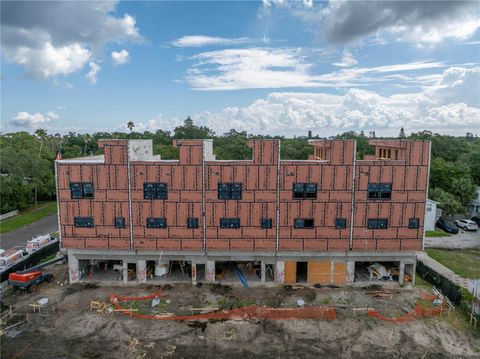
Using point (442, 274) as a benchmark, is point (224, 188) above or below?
above

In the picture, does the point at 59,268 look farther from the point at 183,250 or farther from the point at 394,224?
the point at 394,224

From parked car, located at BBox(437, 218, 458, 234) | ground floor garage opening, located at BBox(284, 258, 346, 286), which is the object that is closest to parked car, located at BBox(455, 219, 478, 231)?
parked car, located at BBox(437, 218, 458, 234)

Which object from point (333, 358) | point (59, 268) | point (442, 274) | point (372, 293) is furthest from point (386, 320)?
point (59, 268)

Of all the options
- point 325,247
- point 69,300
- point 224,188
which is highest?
point 224,188

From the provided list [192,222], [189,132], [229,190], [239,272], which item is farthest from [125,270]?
[189,132]

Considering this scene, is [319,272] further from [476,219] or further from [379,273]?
[476,219]

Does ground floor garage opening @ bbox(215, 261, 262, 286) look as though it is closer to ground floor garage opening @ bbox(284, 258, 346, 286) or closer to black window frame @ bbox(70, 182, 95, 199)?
ground floor garage opening @ bbox(284, 258, 346, 286)
